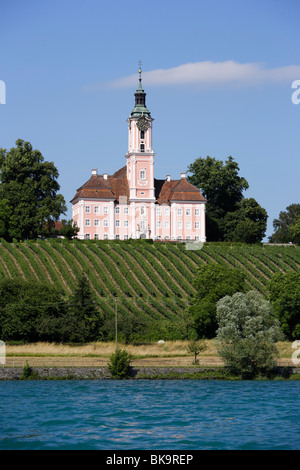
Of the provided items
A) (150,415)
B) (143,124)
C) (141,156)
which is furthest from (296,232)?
(150,415)

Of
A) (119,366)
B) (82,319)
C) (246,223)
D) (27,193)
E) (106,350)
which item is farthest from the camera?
(246,223)

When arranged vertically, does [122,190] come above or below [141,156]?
below

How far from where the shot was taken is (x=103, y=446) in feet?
105

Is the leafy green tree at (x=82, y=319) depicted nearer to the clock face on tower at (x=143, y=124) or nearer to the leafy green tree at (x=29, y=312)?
the leafy green tree at (x=29, y=312)

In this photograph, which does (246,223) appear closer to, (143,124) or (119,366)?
(143,124)

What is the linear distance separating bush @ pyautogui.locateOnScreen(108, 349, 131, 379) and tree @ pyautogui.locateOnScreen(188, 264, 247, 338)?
1270 cm

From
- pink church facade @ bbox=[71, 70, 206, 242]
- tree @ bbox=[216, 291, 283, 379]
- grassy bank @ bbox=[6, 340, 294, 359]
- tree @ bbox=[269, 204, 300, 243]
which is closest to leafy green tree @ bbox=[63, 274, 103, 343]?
grassy bank @ bbox=[6, 340, 294, 359]

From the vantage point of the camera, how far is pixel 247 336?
2041 inches

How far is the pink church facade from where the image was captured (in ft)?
344

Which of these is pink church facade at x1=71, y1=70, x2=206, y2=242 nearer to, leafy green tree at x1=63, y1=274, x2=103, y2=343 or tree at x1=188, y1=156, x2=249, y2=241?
tree at x1=188, y1=156, x2=249, y2=241

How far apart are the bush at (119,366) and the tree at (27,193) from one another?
44.9 m

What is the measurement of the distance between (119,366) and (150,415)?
12.4m

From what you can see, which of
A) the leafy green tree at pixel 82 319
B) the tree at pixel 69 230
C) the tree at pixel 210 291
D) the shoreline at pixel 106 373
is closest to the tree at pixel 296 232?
the tree at pixel 69 230

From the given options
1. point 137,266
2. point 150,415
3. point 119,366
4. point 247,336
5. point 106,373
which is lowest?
point 150,415
